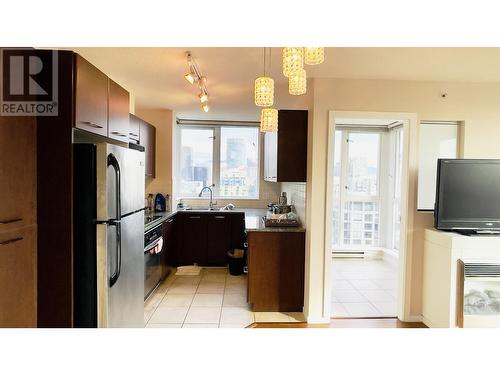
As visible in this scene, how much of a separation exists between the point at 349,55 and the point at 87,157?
6.72 ft

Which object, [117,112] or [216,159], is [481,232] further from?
[216,159]

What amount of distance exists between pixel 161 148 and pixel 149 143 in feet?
1.27

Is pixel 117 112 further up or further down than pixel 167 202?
further up

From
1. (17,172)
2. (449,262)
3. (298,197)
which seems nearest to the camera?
Result: (17,172)

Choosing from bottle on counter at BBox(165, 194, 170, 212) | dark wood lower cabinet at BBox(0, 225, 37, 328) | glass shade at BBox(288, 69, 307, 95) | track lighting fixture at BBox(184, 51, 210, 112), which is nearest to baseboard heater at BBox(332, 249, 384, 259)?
bottle on counter at BBox(165, 194, 170, 212)

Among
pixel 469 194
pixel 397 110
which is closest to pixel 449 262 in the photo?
pixel 469 194

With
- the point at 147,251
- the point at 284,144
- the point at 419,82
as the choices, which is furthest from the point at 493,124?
the point at 147,251

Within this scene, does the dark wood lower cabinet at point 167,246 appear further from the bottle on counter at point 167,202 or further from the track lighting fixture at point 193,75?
the track lighting fixture at point 193,75

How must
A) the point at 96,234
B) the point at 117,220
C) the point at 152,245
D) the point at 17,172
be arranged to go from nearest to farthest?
the point at 17,172, the point at 96,234, the point at 117,220, the point at 152,245

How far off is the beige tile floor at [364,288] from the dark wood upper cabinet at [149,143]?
3.14 meters

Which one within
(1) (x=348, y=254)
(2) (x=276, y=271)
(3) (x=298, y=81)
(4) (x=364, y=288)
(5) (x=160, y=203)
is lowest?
(4) (x=364, y=288)

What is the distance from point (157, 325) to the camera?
272cm

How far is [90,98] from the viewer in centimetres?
172
